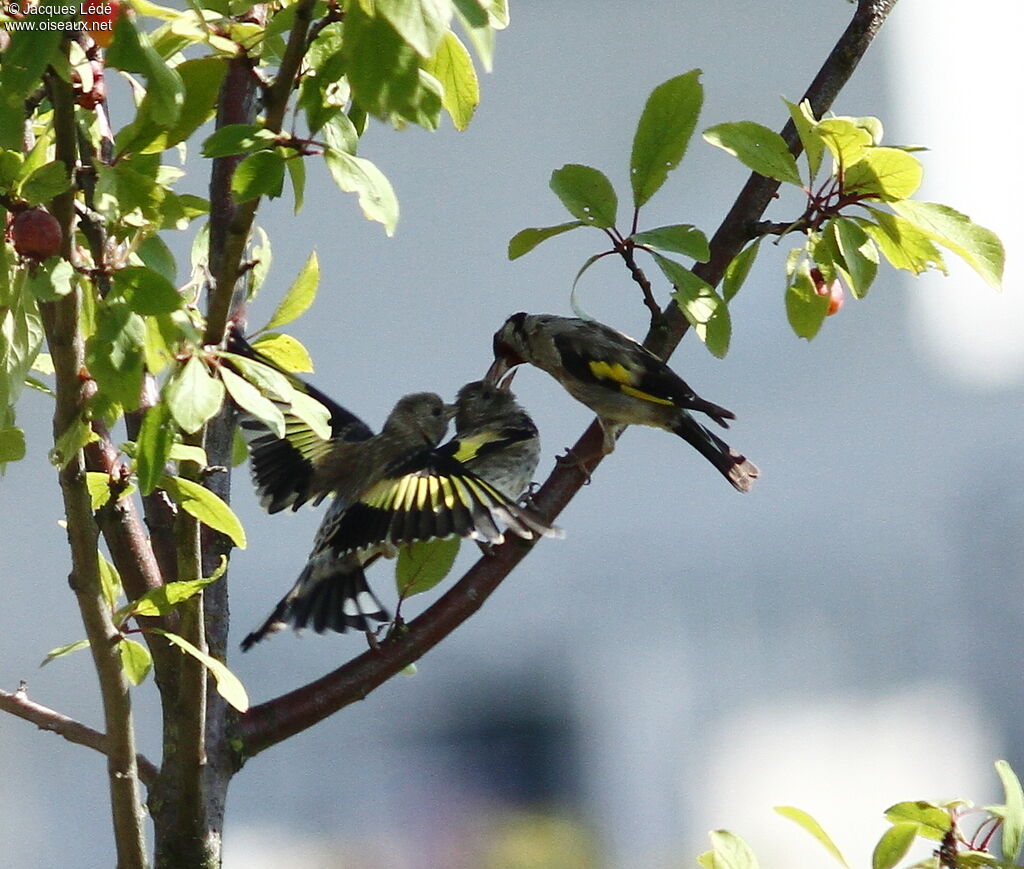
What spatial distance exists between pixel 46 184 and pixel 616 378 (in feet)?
6.32

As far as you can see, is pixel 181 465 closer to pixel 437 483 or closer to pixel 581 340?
pixel 437 483

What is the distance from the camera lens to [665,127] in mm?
1666

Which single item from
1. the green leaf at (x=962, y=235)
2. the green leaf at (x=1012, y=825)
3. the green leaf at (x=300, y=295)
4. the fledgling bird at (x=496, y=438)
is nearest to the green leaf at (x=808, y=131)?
the green leaf at (x=962, y=235)

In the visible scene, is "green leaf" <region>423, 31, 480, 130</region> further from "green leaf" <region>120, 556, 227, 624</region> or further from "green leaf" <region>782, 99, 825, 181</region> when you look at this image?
"green leaf" <region>120, 556, 227, 624</region>

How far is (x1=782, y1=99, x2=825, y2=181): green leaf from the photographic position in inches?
58.3

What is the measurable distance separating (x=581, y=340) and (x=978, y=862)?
2.01 m

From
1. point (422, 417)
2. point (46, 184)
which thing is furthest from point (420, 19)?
point (422, 417)

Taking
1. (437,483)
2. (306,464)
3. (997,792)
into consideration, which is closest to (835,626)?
(997,792)

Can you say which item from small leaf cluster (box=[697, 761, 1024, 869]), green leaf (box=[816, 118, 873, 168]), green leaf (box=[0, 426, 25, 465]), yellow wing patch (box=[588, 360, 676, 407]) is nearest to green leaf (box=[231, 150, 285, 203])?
green leaf (box=[0, 426, 25, 465])

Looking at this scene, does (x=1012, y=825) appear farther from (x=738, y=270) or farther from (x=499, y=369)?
(x=499, y=369)

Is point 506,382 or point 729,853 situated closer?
point 729,853

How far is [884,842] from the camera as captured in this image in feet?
4.63

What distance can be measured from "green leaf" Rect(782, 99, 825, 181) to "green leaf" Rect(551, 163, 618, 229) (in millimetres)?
234

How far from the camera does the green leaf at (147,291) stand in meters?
1.12
